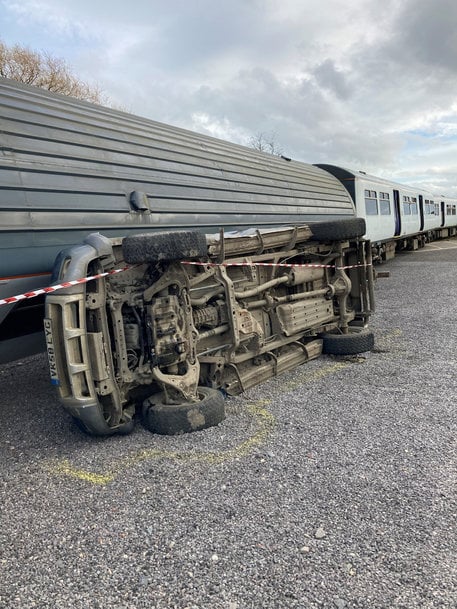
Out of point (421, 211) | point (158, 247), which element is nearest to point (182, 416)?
point (158, 247)

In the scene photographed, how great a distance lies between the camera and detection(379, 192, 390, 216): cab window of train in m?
13.1

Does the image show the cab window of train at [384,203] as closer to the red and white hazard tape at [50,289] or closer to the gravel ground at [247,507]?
the gravel ground at [247,507]

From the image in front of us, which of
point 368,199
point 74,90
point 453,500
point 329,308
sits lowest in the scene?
point 453,500

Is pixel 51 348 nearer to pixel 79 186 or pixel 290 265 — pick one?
pixel 79 186

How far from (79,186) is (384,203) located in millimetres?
11980

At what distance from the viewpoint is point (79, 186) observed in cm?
326

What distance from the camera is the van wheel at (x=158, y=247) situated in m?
2.98

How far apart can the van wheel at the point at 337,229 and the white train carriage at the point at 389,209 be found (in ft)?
19.5

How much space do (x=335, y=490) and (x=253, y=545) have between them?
64cm

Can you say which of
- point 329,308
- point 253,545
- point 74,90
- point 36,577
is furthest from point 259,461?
point 74,90

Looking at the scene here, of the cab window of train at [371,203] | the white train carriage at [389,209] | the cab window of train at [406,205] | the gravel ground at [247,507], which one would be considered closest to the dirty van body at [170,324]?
the gravel ground at [247,507]

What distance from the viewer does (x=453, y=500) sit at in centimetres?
239

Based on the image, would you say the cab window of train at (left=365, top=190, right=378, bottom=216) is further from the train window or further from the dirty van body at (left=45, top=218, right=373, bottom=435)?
the dirty van body at (left=45, top=218, right=373, bottom=435)

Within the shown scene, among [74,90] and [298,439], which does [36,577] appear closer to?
[298,439]
